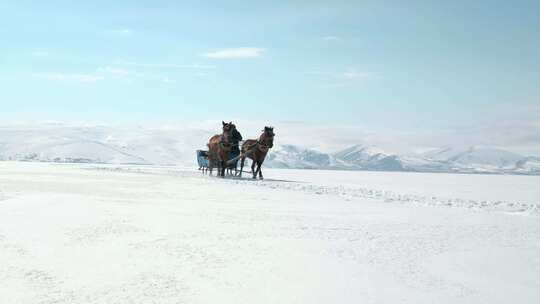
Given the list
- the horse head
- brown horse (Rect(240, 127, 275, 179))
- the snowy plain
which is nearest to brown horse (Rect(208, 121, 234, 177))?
brown horse (Rect(240, 127, 275, 179))

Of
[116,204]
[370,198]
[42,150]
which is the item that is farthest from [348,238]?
[42,150]

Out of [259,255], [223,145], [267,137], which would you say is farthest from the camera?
[223,145]

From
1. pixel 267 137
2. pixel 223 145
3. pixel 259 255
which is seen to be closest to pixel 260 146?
pixel 267 137

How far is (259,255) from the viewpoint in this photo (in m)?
6.89

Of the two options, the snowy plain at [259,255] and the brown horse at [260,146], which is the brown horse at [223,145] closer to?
the brown horse at [260,146]

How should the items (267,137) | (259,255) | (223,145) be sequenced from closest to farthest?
(259,255)
(267,137)
(223,145)

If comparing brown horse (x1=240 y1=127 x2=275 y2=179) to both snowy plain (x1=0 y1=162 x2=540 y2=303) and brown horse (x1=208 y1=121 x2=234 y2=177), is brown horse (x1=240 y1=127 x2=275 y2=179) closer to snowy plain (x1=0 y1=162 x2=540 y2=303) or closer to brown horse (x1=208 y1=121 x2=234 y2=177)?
brown horse (x1=208 y1=121 x2=234 y2=177)

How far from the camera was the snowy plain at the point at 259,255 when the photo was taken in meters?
5.27

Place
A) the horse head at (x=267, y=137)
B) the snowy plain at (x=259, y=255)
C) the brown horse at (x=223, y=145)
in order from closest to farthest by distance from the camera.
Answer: the snowy plain at (x=259, y=255), the horse head at (x=267, y=137), the brown horse at (x=223, y=145)

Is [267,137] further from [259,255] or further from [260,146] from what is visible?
[259,255]

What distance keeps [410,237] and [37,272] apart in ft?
17.7

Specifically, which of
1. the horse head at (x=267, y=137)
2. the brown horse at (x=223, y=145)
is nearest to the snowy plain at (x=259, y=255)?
the horse head at (x=267, y=137)

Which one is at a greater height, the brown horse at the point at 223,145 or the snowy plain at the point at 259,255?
the brown horse at the point at 223,145

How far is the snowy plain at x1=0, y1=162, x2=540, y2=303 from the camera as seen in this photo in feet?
17.3
